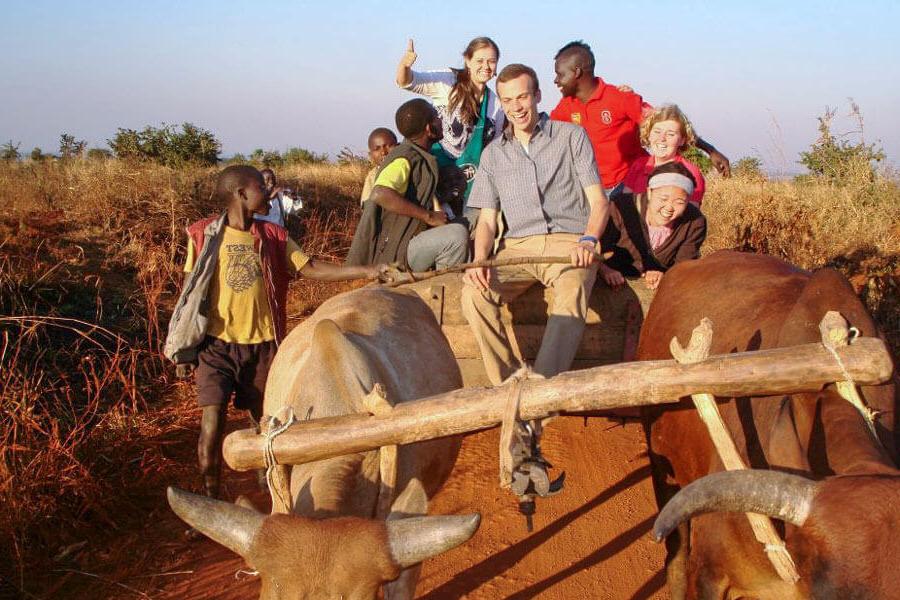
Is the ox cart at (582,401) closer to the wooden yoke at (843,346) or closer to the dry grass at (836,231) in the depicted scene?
the wooden yoke at (843,346)

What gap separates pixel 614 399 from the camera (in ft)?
7.56

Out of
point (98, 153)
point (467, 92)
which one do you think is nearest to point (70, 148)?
point (98, 153)

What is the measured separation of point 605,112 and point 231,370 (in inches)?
157

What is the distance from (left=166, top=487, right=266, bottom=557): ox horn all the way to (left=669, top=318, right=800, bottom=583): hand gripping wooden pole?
1.46 meters

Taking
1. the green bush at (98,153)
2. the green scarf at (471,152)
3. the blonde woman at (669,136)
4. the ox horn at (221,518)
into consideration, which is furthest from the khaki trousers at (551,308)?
Answer: the green bush at (98,153)

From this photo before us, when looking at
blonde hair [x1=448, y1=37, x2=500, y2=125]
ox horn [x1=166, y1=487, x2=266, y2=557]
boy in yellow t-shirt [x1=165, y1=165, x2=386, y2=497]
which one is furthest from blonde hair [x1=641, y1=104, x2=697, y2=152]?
ox horn [x1=166, y1=487, x2=266, y2=557]

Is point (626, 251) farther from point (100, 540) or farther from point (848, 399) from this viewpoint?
point (100, 540)

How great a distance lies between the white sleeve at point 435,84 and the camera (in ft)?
20.9

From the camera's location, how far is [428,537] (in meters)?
2.13

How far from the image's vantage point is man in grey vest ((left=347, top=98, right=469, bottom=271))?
5.23m

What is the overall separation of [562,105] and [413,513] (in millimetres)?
5114

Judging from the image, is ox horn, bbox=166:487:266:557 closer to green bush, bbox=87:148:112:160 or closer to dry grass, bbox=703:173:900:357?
dry grass, bbox=703:173:900:357

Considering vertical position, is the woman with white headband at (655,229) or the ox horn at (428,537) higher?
the woman with white headband at (655,229)

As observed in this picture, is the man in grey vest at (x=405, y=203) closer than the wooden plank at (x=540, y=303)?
No
